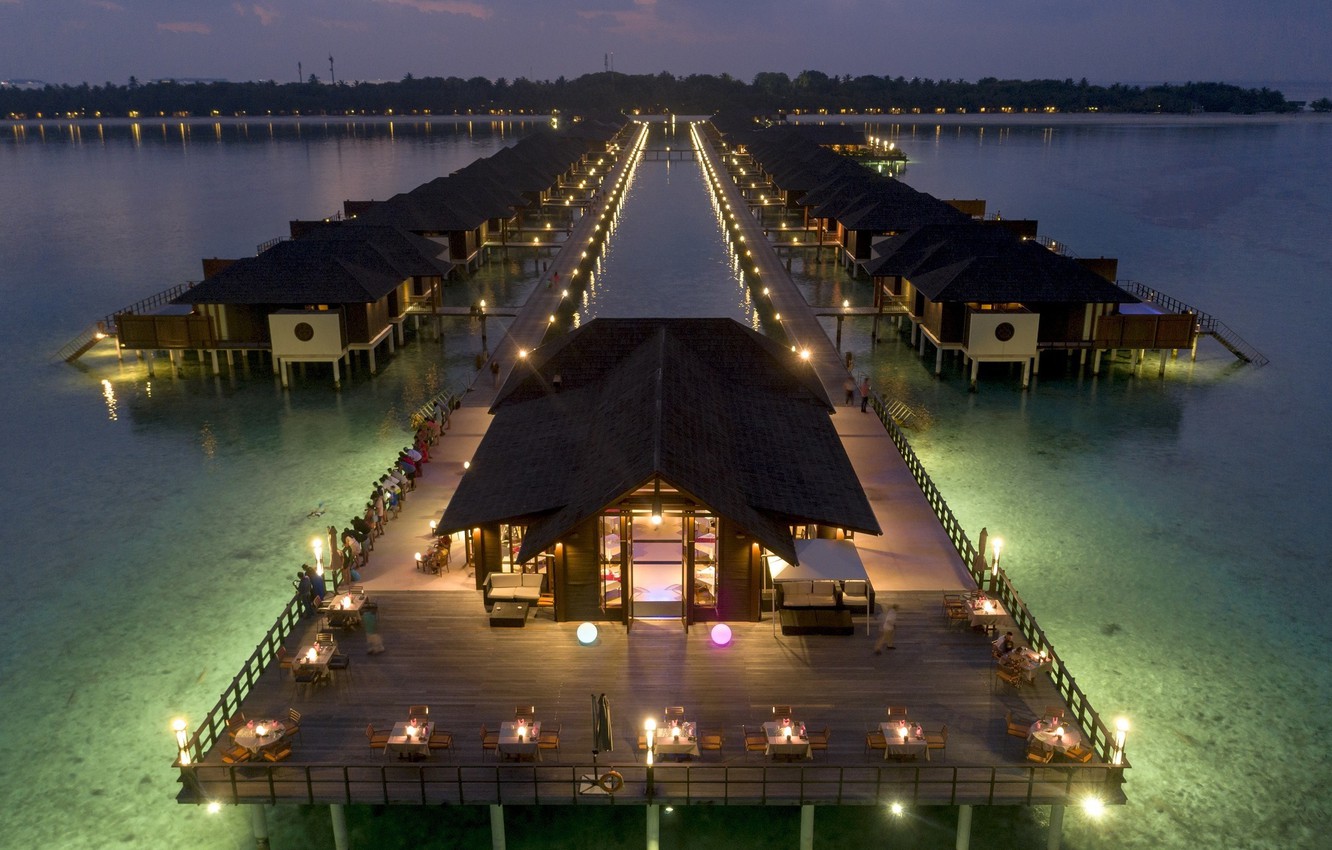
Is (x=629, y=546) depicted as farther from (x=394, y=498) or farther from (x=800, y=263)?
(x=800, y=263)

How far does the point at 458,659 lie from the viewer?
22969 mm

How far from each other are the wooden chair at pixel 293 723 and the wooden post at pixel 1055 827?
15.0 meters

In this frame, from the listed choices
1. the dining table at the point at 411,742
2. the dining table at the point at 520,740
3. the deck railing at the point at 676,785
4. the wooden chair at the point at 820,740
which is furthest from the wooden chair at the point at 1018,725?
the dining table at the point at 411,742

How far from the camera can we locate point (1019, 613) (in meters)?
24.7

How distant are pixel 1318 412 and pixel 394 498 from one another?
138ft

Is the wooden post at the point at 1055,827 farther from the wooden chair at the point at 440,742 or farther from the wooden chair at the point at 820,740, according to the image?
the wooden chair at the point at 440,742

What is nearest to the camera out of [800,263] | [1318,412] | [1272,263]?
[1318,412]

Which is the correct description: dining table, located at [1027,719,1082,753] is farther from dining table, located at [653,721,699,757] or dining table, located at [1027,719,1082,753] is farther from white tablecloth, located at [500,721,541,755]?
white tablecloth, located at [500,721,541,755]

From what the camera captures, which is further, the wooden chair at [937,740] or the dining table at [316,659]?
the dining table at [316,659]

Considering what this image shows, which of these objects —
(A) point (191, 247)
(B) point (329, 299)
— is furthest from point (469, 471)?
(A) point (191, 247)

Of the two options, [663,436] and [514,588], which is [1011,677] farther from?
[514,588]

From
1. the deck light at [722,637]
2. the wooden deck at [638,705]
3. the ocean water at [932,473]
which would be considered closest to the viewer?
the wooden deck at [638,705]

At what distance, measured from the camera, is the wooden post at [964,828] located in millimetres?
19672

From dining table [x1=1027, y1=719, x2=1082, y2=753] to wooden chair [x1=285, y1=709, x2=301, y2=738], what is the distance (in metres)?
14.5
